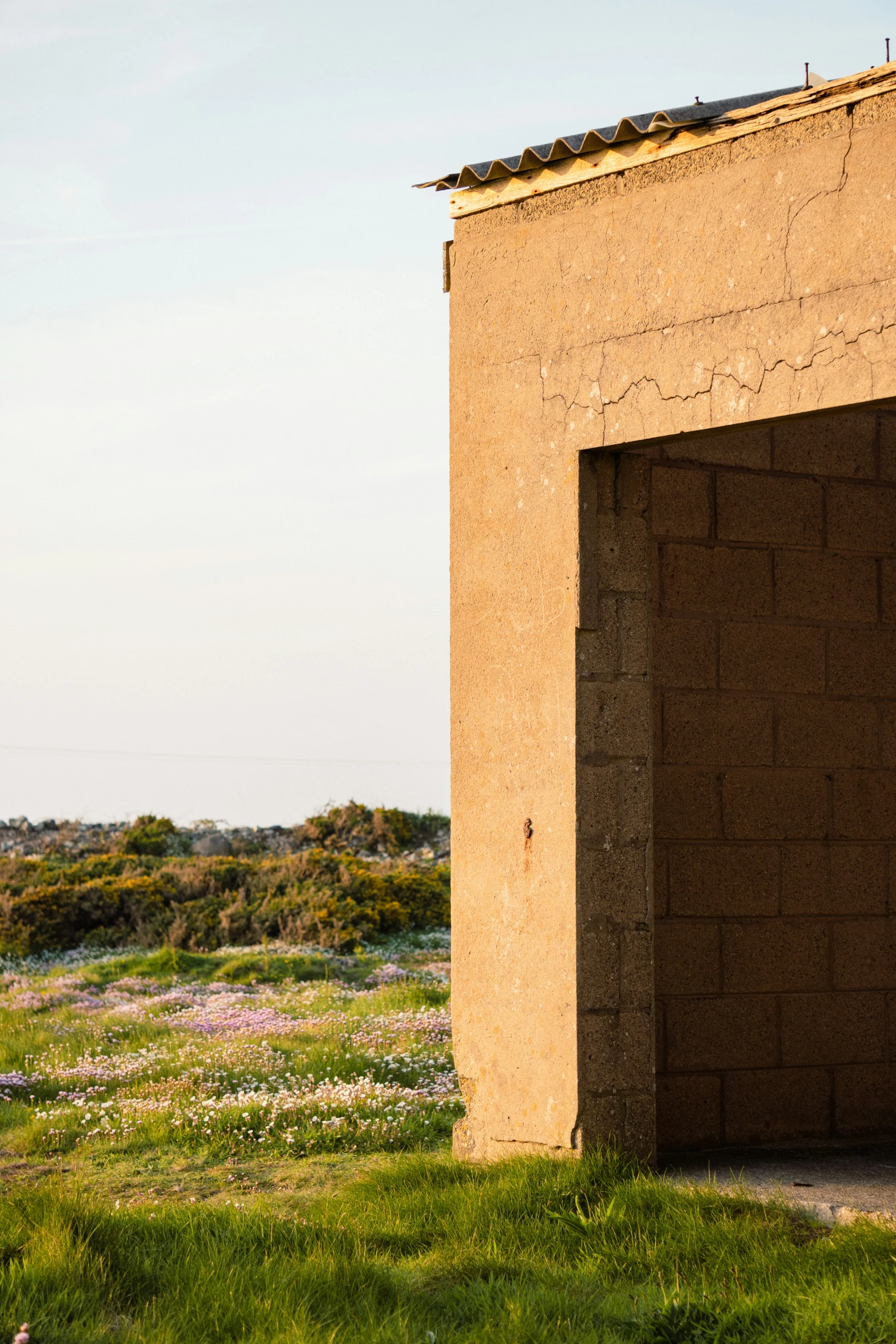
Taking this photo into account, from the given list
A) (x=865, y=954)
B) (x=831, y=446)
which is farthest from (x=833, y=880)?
(x=831, y=446)

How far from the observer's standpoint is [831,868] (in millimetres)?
6715

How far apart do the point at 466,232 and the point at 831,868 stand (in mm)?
3571

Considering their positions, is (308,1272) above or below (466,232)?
below

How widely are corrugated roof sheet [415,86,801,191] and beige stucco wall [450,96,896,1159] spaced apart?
0.15m

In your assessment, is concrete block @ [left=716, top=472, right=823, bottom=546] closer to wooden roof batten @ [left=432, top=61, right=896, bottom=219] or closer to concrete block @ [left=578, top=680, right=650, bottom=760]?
concrete block @ [left=578, top=680, right=650, bottom=760]

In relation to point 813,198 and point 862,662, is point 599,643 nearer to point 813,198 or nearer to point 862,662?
point 862,662

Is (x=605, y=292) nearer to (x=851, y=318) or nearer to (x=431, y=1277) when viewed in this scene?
(x=851, y=318)

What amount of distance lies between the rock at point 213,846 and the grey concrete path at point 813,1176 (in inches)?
613

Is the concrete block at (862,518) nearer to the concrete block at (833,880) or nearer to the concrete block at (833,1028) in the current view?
the concrete block at (833,880)

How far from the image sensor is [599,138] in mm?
5820

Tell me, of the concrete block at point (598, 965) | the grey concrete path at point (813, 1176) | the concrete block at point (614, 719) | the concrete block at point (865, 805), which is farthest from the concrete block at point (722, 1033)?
the concrete block at point (614, 719)

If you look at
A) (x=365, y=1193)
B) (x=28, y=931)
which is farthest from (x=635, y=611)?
(x=28, y=931)

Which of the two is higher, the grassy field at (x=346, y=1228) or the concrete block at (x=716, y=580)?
the concrete block at (x=716, y=580)

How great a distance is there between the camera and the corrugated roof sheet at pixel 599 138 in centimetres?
560
